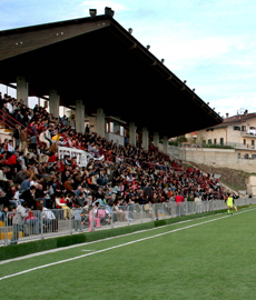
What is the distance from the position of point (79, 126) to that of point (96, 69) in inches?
236

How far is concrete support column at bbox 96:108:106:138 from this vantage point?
44938mm

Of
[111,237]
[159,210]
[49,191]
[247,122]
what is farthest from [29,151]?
[247,122]

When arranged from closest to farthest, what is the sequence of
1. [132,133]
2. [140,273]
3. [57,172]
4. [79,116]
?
1. [140,273]
2. [57,172]
3. [79,116]
4. [132,133]

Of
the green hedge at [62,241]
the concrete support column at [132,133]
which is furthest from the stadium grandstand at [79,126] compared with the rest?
the concrete support column at [132,133]

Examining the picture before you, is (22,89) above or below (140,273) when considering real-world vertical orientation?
above

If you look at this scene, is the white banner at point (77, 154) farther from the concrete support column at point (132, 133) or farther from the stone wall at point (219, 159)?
the stone wall at point (219, 159)

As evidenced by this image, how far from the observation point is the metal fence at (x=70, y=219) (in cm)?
1425

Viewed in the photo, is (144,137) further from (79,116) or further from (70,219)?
(70,219)

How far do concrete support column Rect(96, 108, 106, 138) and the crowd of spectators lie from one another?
475 cm

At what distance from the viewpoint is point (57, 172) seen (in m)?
22.1

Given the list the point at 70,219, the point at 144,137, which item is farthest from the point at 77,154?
the point at 144,137

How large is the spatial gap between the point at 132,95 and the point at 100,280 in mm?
36840

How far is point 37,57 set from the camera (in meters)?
30.6

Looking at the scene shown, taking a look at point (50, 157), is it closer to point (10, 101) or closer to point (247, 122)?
point (10, 101)
